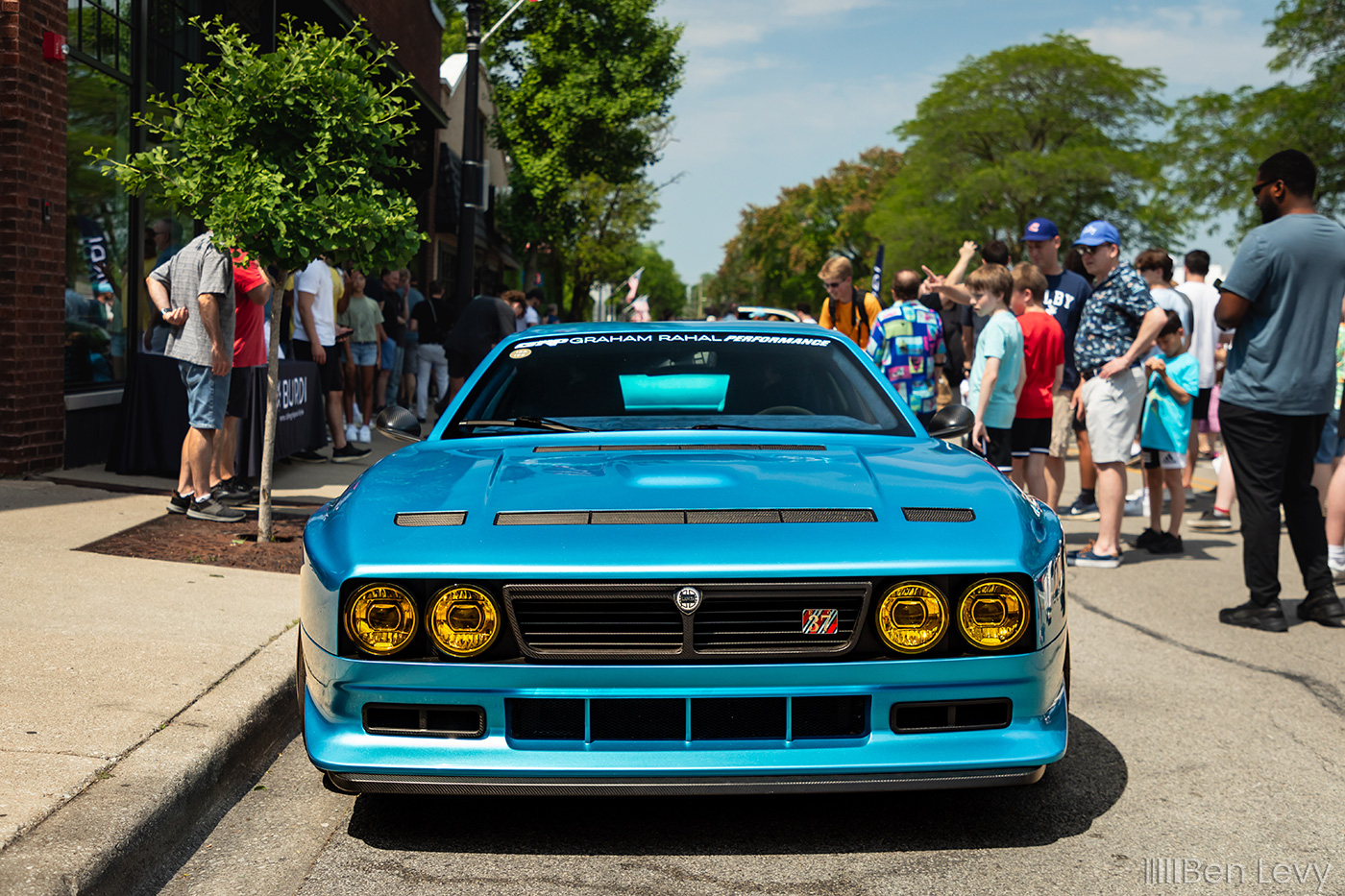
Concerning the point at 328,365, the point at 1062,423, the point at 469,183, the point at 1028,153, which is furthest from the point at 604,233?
the point at 1062,423

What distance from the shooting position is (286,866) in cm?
305

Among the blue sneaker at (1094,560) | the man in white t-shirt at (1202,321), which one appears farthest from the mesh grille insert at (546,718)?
the man in white t-shirt at (1202,321)

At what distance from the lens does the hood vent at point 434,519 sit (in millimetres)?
3023

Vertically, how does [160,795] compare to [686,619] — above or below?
below

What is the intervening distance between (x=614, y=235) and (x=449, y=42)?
1002cm

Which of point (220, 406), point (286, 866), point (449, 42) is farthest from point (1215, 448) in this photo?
point (449, 42)

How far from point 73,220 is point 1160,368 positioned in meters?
7.71

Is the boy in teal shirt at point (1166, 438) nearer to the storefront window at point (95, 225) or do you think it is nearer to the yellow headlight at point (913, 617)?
the yellow headlight at point (913, 617)

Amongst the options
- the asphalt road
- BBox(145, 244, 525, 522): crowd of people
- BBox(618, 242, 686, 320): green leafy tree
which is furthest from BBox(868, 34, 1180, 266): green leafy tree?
BBox(618, 242, 686, 320): green leafy tree

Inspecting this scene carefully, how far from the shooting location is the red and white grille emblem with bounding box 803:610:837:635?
2871mm

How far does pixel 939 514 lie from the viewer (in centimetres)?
309

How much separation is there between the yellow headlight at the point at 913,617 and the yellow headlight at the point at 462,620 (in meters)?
0.88

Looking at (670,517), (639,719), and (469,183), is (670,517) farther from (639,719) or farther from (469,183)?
(469,183)

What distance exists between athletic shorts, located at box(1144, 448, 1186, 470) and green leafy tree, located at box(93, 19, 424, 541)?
16.6ft
